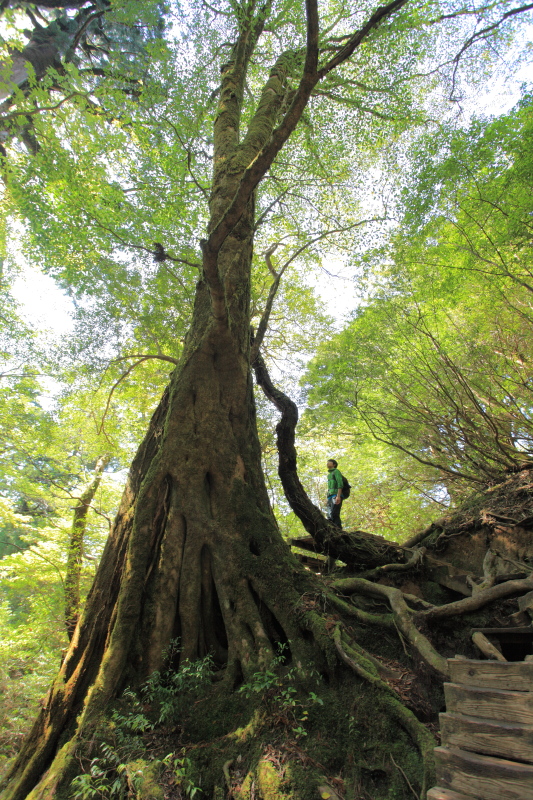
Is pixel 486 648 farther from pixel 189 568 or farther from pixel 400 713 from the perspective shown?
pixel 189 568

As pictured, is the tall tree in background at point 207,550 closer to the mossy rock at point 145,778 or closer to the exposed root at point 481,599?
the mossy rock at point 145,778

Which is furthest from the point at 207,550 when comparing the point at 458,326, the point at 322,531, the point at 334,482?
the point at 458,326

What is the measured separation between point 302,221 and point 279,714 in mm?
9283

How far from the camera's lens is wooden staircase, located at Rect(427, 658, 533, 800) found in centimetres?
184

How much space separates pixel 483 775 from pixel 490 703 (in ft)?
1.27

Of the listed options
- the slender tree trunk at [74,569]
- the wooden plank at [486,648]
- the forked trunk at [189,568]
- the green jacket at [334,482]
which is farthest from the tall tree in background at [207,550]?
the slender tree trunk at [74,569]

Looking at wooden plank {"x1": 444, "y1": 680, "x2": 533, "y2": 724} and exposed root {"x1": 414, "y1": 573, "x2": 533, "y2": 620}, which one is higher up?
exposed root {"x1": 414, "y1": 573, "x2": 533, "y2": 620}

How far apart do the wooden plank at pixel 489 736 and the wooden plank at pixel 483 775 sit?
0.05 metres

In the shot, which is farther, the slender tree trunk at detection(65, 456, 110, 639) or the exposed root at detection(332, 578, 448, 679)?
the slender tree trunk at detection(65, 456, 110, 639)

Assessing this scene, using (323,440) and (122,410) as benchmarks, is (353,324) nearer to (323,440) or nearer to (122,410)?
(323,440)

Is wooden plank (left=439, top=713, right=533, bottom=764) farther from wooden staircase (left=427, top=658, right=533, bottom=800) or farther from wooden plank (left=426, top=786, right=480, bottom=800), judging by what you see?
wooden plank (left=426, top=786, right=480, bottom=800)

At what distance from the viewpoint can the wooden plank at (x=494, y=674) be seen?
2.19 m

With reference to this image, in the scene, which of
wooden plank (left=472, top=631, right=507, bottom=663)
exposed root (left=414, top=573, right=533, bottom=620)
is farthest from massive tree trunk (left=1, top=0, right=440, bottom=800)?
exposed root (left=414, top=573, right=533, bottom=620)

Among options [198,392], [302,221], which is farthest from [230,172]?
[302,221]
